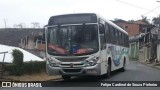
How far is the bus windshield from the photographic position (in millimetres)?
17109

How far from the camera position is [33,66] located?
25828 mm

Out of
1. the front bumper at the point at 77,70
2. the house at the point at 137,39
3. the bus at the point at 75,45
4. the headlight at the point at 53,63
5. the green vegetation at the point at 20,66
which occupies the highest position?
the bus at the point at 75,45

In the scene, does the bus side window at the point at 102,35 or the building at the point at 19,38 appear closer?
the bus side window at the point at 102,35

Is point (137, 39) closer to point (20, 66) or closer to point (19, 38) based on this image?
point (19, 38)

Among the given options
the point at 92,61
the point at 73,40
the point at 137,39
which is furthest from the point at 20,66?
the point at 137,39

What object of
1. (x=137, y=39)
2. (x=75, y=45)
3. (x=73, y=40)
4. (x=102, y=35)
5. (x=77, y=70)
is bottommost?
(x=137, y=39)

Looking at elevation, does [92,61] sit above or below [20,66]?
above

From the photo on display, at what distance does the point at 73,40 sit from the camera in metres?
17.2

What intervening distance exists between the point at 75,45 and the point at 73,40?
284 mm

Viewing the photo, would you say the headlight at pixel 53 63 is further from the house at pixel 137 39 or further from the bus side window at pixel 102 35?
the house at pixel 137 39

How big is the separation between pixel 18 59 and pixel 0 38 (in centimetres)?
5060

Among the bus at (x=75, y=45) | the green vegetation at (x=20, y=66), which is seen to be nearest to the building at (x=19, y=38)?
the green vegetation at (x=20, y=66)

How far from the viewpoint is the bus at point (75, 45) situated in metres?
17.0

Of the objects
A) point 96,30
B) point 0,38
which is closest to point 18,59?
point 96,30
